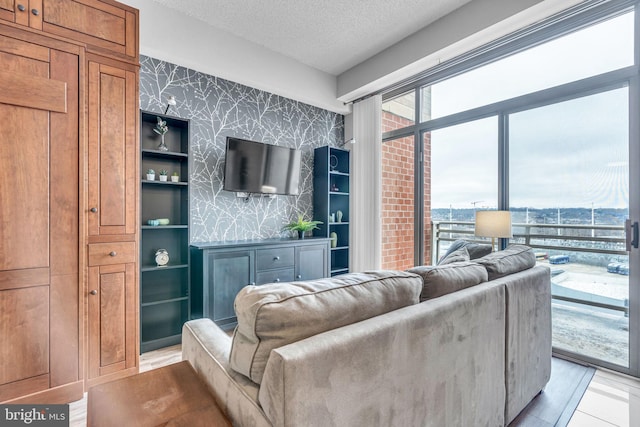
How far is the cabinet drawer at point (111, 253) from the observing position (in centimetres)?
198

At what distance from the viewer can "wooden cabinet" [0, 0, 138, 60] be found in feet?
5.65

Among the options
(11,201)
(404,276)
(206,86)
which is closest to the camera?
(404,276)

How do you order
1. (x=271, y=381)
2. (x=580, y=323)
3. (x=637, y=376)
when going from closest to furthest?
(x=271, y=381) < (x=637, y=376) < (x=580, y=323)

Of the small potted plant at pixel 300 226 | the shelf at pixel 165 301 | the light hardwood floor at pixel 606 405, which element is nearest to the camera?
the light hardwood floor at pixel 606 405

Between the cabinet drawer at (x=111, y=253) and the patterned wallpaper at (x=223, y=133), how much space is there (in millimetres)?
885

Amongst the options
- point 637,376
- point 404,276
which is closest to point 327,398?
point 404,276

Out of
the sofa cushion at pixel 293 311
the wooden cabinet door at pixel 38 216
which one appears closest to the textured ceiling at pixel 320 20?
the wooden cabinet door at pixel 38 216

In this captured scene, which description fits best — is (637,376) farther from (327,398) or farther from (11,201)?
(11,201)

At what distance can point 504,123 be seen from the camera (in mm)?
2949

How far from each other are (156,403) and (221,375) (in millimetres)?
193

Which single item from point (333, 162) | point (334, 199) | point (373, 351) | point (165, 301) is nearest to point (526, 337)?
point (373, 351)

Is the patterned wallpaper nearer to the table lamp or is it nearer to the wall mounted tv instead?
the wall mounted tv

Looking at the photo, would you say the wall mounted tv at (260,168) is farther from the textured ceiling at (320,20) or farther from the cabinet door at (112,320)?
the cabinet door at (112,320)

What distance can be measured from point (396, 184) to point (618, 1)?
246 cm
